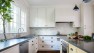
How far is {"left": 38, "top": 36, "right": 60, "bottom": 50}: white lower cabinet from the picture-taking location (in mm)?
6585

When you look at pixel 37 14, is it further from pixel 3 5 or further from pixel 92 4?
pixel 3 5

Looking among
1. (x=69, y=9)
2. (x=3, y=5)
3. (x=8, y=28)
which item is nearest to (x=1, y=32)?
(x=8, y=28)

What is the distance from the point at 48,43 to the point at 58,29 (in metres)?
1.06

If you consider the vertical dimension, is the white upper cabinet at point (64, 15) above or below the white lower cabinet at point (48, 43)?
above

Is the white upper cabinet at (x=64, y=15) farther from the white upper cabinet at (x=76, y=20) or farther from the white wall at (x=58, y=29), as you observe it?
the white wall at (x=58, y=29)

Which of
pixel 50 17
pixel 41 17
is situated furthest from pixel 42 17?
pixel 50 17

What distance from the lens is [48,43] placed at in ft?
21.7

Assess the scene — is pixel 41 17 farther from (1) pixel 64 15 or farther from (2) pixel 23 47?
(2) pixel 23 47

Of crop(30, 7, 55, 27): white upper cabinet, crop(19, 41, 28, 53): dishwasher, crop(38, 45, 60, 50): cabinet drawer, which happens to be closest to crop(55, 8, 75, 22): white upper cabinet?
crop(30, 7, 55, 27): white upper cabinet

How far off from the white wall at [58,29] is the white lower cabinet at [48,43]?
0.64 m

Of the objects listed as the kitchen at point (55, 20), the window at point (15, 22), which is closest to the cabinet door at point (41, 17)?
the kitchen at point (55, 20)

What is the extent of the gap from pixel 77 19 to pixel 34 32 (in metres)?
2.45

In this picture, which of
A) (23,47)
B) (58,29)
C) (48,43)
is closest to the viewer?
(23,47)

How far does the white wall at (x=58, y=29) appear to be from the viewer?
7.16 metres
